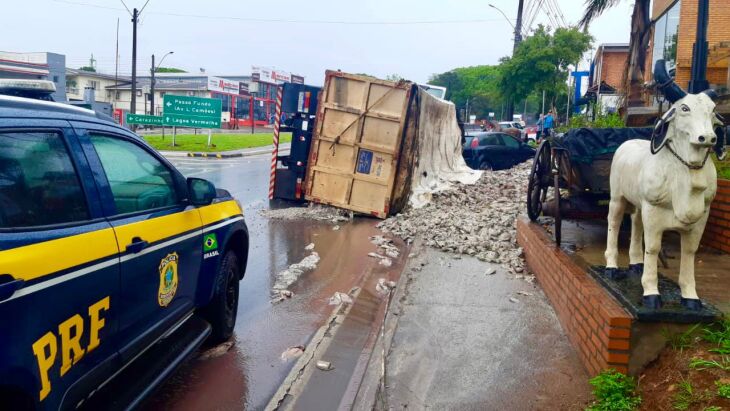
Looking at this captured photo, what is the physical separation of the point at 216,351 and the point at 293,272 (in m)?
2.65

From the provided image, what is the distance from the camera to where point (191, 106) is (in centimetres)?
3116

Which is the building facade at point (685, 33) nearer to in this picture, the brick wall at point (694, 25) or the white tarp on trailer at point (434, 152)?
the brick wall at point (694, 25)

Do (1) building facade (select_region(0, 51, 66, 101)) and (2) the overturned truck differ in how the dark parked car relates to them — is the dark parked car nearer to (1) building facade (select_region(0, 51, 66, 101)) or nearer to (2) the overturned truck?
(2) the overturned truck

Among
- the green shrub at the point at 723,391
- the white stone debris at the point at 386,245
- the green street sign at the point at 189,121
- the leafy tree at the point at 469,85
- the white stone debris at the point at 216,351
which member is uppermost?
the leafy tree at the point at 469,85

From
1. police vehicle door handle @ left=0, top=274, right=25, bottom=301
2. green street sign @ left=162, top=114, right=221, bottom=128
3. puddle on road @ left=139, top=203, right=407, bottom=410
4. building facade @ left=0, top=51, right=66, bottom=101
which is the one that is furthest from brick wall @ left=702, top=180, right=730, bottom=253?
building facade @ left=0, top=51, right=66, bottom=101

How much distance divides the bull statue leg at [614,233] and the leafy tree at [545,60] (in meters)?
25.6

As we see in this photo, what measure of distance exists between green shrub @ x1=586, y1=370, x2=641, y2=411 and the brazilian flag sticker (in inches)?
112

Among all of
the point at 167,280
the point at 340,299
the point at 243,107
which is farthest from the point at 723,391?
the point at 243,107

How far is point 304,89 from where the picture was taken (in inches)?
494

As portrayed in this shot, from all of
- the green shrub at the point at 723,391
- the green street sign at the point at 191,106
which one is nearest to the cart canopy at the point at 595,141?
the green shrub at the point at 723,391

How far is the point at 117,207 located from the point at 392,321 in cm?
298

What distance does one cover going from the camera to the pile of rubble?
8.42 metres

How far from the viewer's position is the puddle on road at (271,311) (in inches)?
170

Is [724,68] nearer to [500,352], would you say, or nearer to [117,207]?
[500,352]
